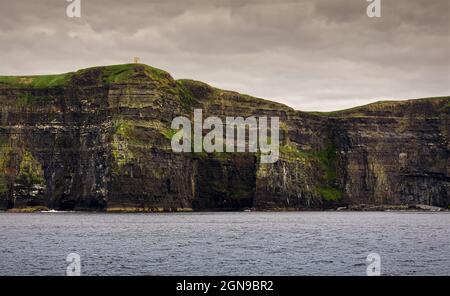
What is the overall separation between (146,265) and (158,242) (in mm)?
29954

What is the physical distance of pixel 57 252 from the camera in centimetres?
8856

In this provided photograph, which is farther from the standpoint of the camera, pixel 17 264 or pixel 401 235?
pixel 401 235

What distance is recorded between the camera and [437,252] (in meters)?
89.9

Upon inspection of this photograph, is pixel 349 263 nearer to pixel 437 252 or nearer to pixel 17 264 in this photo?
pixel 437 252

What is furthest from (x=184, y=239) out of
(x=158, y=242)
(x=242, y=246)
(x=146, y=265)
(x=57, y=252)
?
(x=146, y=265)
